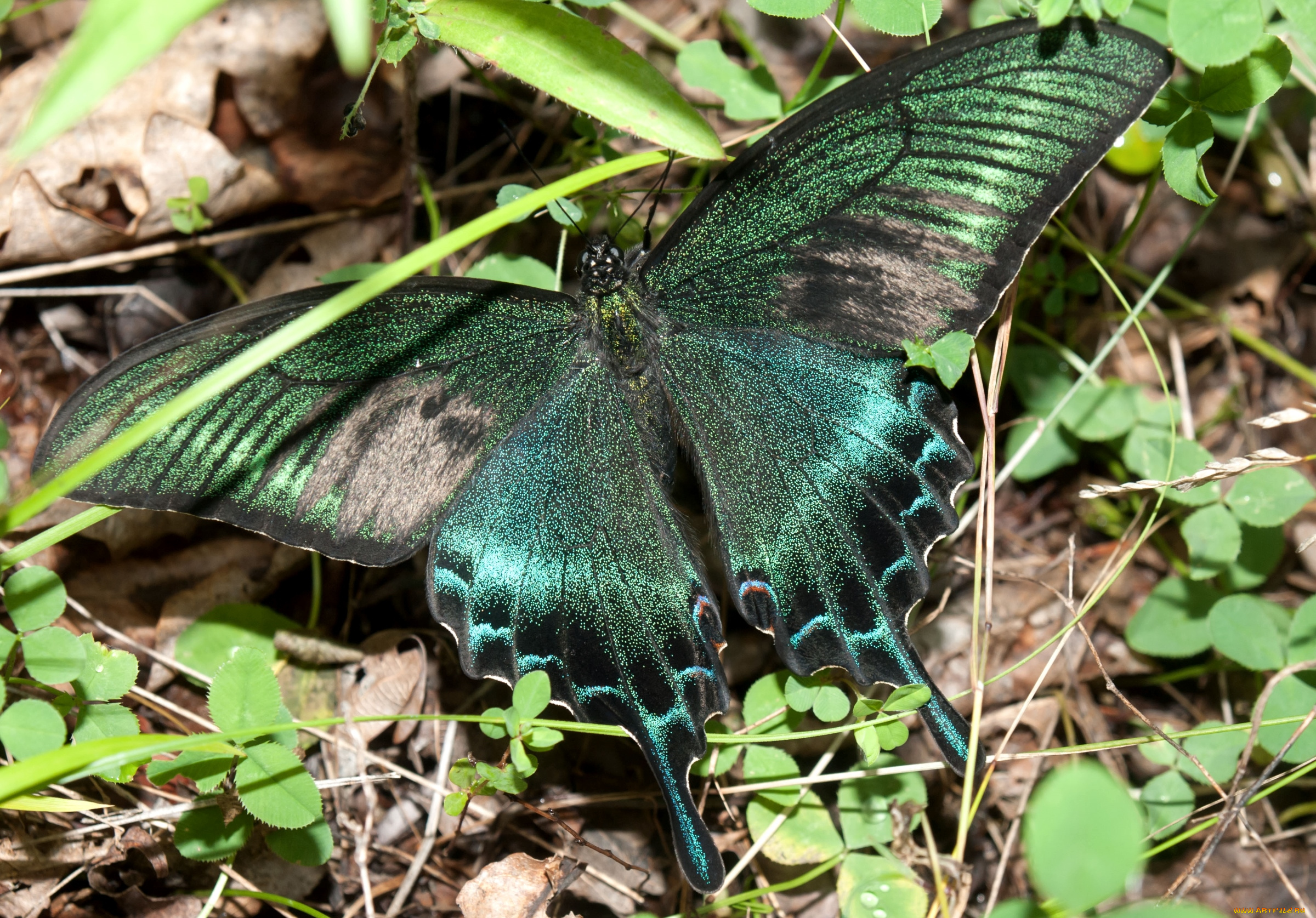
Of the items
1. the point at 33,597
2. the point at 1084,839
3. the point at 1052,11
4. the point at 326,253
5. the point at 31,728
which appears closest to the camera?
the point at 1084,839

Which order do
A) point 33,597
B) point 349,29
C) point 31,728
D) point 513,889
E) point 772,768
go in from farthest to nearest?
point 772,768 < point 513,889 < point 33,597 < point 31,728 < point 349,29

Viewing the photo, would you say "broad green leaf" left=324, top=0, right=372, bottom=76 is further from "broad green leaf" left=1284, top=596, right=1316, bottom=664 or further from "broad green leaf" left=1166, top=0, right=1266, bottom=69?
"broad green leaf" left=1284, top=596, right=1316, bottom=664

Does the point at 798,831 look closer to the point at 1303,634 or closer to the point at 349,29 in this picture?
the point at 1303,634

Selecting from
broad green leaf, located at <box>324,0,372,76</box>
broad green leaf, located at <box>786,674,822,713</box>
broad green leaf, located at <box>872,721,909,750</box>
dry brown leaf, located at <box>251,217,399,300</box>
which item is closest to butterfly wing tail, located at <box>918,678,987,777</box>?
broad green leaf, located at <box>872,721,909,750</box>

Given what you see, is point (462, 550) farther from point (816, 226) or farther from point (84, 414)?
point (816, 226)

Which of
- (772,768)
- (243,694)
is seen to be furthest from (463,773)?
(772,768)

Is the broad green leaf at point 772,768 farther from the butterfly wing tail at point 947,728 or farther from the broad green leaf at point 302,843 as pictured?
the broad green leaf at point 302,843
